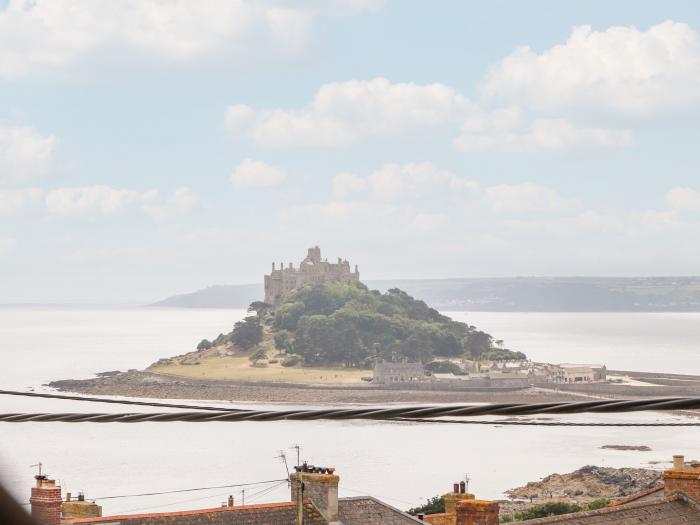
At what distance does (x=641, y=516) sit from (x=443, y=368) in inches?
3112

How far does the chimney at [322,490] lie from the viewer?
13.3m

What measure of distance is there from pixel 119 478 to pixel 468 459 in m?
13.2

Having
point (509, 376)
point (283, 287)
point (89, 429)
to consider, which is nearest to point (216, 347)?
point (283, 287)

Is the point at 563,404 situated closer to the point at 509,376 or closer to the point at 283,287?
the point at 509,376

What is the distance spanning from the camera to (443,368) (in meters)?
91.6

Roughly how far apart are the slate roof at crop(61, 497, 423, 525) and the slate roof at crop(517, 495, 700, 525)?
1.78 metres

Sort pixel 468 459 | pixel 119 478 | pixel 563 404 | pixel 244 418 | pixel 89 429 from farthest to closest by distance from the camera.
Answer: pixel 89 429, pixel 468 459, pixel 119 478, pixel 244 418, pixel 563 404

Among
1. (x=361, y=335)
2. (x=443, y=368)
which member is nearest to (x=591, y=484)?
(x=443, y=368)

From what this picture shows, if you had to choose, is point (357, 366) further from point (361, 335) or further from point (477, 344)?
point (477, 344)

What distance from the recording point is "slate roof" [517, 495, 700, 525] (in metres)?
12.6

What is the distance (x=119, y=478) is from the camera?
1491 inches

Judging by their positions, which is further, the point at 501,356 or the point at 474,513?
the point at 501,356

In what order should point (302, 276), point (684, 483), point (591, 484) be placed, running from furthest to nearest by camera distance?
point (302, 276) < point (591, 484) < point (684, 483)

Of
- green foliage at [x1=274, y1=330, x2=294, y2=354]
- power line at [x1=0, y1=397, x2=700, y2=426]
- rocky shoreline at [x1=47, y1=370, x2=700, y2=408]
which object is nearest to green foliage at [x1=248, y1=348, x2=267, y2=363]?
green foliage at [x1=274, y1=330, x2=294, y2=354]
